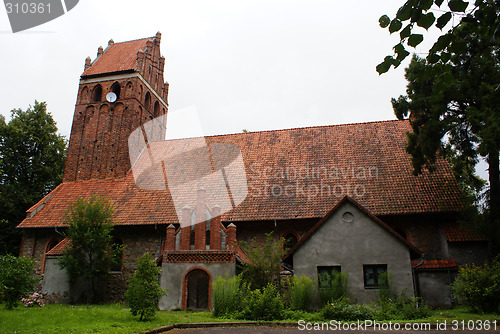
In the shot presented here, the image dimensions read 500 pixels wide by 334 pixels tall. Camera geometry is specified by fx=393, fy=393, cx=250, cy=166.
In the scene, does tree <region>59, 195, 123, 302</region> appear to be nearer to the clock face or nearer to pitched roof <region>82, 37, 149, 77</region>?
the clock face

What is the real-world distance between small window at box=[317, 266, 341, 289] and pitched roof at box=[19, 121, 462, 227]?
3320mm

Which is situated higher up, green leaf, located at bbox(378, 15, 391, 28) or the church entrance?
green leaf, located at bbox(378, 15, 391, 28)

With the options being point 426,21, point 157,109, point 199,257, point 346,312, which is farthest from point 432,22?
point 157,109

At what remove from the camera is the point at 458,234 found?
16.3 meters

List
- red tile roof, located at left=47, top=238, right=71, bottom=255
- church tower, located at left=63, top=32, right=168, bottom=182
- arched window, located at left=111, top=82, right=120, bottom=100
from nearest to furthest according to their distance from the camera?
red tile roof, located at left=47, top=238, right=71, bottom=255 < church tower, located at left=63, top=32, right=168, bottom=182 < arched window, located at left=111, top=82, right=120, bottom=100

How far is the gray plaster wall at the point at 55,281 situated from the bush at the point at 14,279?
3.64m

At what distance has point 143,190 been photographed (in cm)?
2258

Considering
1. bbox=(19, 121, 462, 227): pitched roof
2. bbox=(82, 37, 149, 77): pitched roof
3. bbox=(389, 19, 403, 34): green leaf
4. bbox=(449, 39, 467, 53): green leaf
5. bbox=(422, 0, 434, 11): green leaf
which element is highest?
bbox=(82, 37, 149, 77): pitched roof

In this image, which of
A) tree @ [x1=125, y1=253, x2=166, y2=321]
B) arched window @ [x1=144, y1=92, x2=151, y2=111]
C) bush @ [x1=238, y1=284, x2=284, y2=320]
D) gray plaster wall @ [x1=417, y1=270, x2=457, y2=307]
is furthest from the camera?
arched window @ [x1=144, y1=92, x2=151, y2=111]

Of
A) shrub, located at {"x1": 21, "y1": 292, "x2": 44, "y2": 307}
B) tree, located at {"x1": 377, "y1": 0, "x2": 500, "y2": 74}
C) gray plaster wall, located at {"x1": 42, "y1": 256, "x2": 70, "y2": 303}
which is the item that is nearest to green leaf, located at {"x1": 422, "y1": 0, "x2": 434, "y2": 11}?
tree, located at {"x1": 377, "y1": 0, "x2": 500, "y2": 74}

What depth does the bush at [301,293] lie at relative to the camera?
13734 millimetres

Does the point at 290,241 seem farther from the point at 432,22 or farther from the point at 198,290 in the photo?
the point at 432,22

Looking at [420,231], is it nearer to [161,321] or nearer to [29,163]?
[161,321]

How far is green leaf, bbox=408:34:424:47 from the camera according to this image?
3.78 meters
